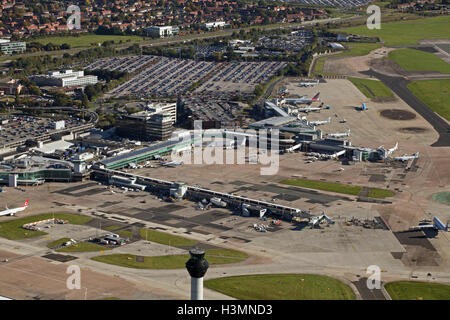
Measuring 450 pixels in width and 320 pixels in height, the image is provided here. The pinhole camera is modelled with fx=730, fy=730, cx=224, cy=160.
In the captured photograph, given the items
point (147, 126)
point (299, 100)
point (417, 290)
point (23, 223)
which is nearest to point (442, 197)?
point (417, 290)

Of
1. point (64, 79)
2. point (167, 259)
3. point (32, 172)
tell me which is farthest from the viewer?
point (64, 79)

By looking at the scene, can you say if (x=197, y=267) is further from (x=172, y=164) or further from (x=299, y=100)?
(x=299, y=100)

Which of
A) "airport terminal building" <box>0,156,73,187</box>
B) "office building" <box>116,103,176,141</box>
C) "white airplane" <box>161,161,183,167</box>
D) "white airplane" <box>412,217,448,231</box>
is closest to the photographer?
"white airplane" <box>412,217,448,231</box>

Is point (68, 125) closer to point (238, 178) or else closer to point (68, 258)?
point (238, 178)

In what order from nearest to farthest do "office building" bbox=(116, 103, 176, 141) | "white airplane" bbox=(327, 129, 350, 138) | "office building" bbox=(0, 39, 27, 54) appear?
"office building" bbox=(116, 103, 176, 141) → "white airplane" bbox=(327, 129, 350, 138) → "office building" bbox=(0, 39, 27, 54)

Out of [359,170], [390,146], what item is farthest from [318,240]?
[390,146]

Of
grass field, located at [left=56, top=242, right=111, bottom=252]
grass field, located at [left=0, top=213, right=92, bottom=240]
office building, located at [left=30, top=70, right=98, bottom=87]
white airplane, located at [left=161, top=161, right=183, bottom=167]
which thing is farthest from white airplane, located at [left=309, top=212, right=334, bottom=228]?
office building, located at [left=30, top=70, right=98, bottom=87]

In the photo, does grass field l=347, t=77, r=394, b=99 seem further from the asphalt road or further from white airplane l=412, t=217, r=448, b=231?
white airplane l=412, t=217, r=448, b=231
